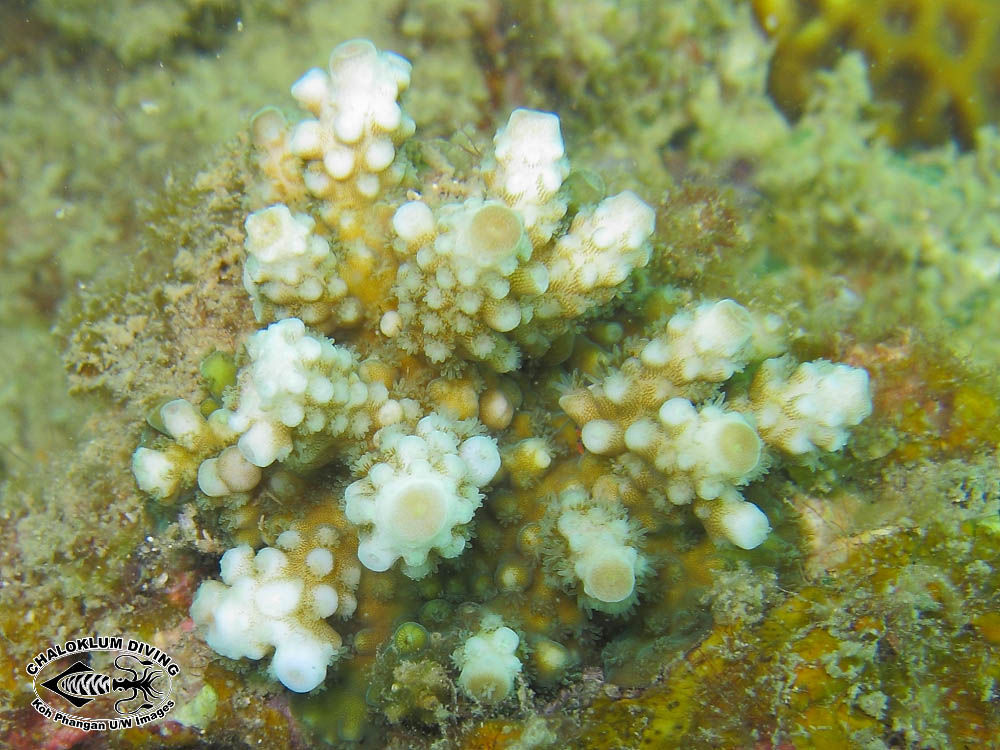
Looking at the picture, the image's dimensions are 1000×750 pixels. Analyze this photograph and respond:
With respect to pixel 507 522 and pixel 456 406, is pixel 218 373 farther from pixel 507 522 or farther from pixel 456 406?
pixel 507 522

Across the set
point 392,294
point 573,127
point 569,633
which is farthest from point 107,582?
point 573,127

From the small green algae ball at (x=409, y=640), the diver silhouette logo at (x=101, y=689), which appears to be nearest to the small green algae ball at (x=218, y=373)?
the diver silhouette logo at (x=101, y=689)

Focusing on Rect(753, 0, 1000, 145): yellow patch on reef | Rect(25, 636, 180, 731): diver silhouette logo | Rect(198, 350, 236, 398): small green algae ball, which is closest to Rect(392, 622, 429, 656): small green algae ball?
Rect(25, 636, 180, 731): diver silhouette logo

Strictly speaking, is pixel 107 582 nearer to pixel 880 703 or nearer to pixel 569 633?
pixel 569 633

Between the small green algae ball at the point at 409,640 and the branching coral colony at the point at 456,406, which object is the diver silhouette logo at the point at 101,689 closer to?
the branching coral colony at the point at 456,406

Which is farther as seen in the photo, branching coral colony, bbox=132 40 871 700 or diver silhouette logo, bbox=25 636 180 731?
diver silhouette logo, bbox=25 636 180 731

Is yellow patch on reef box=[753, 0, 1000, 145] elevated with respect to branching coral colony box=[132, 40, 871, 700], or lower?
elevated

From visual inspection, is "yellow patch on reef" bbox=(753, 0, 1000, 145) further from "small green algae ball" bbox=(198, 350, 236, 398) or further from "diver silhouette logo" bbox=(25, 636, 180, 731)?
"diver silhouette logo" bbox=(25, 636, 180, 731)

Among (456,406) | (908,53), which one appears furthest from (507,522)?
(908,53)
